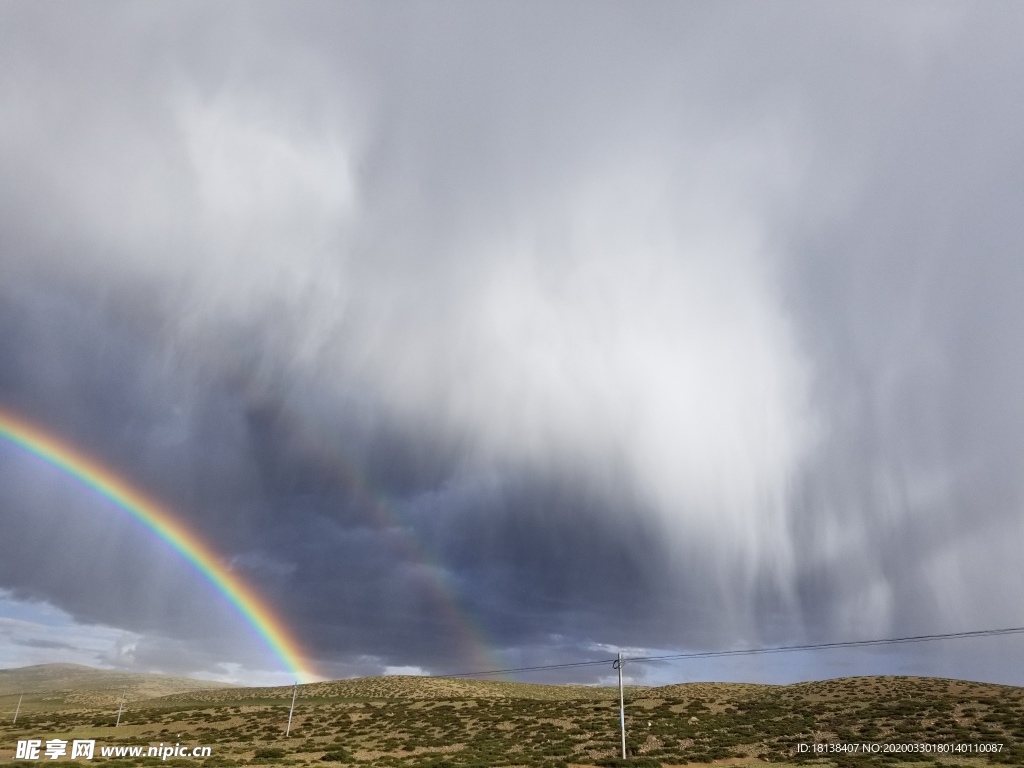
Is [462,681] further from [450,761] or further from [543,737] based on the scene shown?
[450,761]

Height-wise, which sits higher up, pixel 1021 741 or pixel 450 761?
pixel 1021 741

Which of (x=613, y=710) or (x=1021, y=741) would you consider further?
(x=613, y=710)

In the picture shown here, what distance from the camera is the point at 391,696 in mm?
118875

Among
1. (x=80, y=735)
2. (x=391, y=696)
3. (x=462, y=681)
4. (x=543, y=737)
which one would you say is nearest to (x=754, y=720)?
(x=543, y=737)

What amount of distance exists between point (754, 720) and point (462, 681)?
Result: 10188cm

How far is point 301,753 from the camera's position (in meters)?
62.8

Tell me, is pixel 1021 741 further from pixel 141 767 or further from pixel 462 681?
pixel 462 681

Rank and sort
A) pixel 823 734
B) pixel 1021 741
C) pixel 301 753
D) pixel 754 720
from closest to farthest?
pixel 1021 741
pixel 823 734
pixel 301 753
pixel 754 720

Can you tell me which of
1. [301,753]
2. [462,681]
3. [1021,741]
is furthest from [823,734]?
[462,681]

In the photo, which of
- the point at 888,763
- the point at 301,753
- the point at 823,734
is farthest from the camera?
the point at 301,753

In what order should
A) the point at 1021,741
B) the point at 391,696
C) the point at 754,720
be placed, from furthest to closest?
the point at 391,696
the point at 754,720
the point at 1021,741

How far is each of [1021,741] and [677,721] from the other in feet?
108

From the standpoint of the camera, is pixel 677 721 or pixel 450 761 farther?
pixel 677 721

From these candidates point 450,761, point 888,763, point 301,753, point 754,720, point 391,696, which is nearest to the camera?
point 888,763
